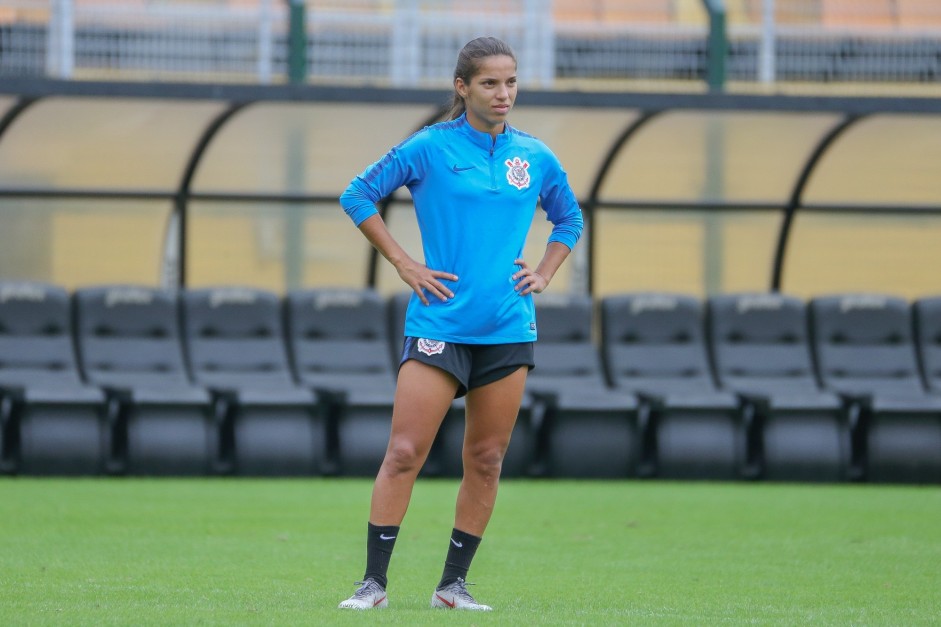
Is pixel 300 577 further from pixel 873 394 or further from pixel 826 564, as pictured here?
pixel 873 394

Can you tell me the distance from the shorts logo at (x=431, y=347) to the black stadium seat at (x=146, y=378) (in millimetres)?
6688

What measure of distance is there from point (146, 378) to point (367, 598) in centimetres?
738

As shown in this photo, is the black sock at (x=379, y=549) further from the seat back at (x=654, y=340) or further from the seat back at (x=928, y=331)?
the seat back at (x=928, y=331)

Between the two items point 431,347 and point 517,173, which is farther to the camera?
point 517,173

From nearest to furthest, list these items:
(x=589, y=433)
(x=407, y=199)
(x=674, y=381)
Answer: (x=589, y=433)
(x=674, y=381)
(x=407, y=199)

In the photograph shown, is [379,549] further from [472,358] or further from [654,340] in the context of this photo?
[654,340]

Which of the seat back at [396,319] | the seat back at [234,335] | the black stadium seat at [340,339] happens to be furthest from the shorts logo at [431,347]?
the seat back at [396,319]

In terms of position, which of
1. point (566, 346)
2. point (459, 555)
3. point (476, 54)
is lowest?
point (459, 555)

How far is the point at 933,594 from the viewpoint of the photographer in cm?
590

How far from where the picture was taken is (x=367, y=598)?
4.95 meters

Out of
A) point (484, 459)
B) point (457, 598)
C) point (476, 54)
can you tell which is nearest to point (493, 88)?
point (476, 54)

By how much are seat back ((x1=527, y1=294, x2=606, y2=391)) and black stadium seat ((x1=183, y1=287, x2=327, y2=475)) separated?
1844 mm

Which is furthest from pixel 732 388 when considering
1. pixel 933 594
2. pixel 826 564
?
pixel 933 594

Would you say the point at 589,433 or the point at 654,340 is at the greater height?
the point at 654,340
